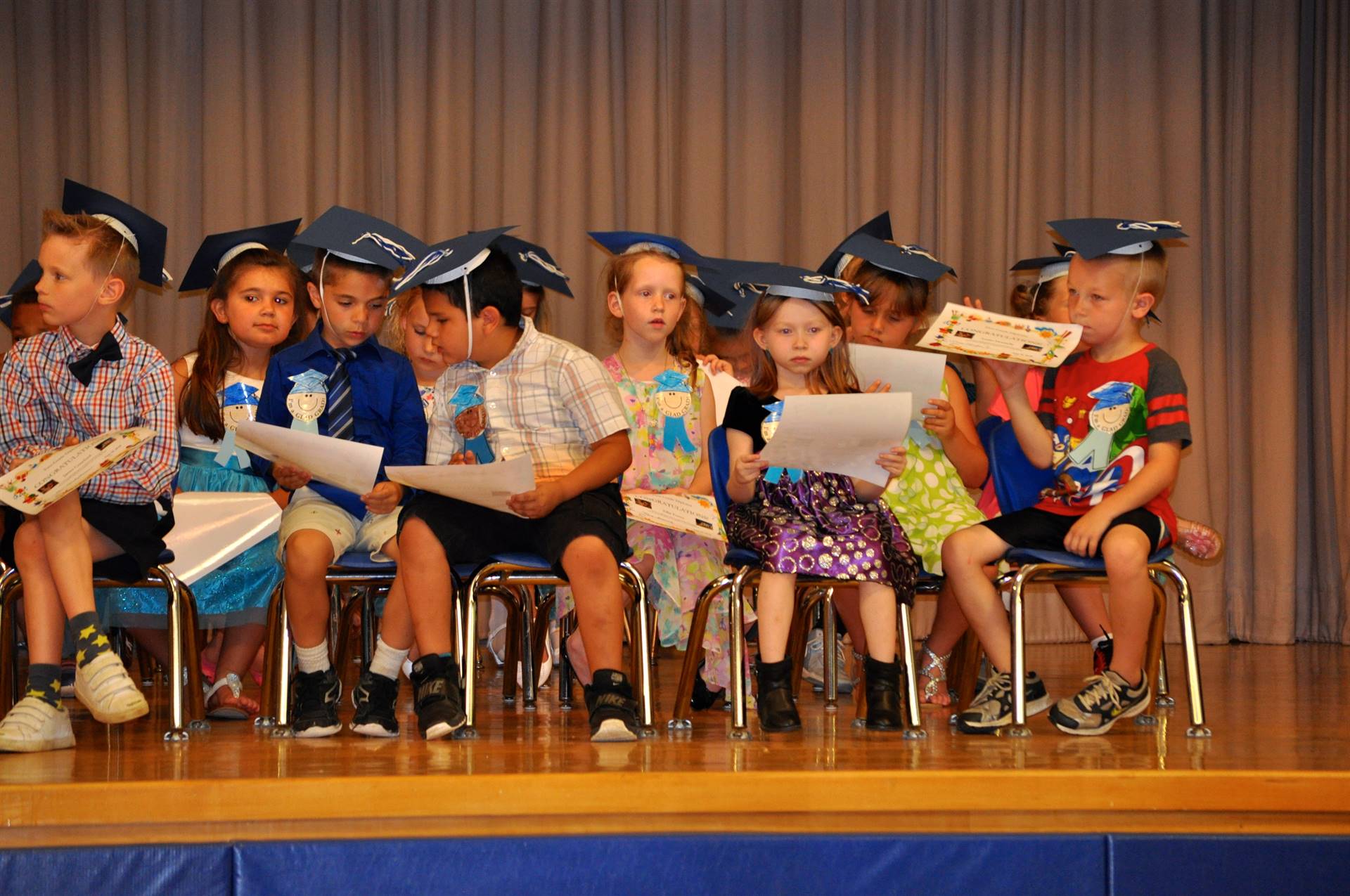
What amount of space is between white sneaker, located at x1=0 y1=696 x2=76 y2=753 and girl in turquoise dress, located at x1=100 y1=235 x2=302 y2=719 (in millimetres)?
581

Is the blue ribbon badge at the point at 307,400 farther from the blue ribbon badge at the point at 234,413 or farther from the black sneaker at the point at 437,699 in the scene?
the black sneaker at the point at 437,699

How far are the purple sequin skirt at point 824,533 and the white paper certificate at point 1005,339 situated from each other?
389 millimetres

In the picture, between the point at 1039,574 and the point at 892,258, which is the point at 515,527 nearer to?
the point at 1039,574

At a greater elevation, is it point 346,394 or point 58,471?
point 346,394

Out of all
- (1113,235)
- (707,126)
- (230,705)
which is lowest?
(230,705)

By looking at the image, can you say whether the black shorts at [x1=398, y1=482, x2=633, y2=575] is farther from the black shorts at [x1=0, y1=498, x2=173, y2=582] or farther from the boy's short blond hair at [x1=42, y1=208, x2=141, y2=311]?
the boy's short blond hair at [x1=42, y1=208, x2=141, y2=311]

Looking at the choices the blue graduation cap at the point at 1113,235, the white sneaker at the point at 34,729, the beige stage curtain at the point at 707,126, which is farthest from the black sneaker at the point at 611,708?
the beige stage curtain at the point at 707,126

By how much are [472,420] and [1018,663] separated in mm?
1285

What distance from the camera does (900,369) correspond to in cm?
291

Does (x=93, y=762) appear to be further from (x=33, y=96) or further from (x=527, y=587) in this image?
(x=33, y=96)

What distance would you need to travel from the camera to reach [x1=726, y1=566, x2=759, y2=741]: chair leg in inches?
105

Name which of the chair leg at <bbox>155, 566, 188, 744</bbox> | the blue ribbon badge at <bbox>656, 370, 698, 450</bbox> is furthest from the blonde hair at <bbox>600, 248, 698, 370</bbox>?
the chair leg at <bbox>155, 566, 188, 744</bbox>

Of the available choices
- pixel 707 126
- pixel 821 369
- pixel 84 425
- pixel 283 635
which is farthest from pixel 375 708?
pixel 707 126

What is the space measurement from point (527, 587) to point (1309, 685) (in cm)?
224
